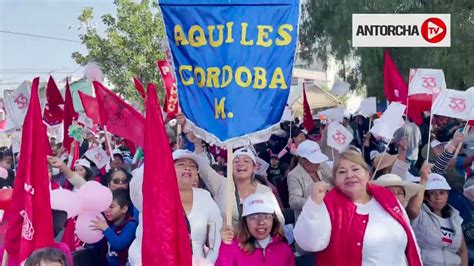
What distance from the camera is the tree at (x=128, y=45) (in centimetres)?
2498

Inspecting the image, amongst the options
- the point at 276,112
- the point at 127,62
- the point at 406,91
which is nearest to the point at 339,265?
the point at 276,112

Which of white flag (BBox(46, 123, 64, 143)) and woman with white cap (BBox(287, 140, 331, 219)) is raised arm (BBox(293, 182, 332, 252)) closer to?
woman with white cap (BBox(287, 140, 331, 219))

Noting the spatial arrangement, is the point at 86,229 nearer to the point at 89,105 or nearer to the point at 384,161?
the point at 384,161

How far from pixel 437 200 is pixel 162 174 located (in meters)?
2.63

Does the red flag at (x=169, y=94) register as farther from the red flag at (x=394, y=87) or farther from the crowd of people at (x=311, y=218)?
the red flag at (x=394, y=87)

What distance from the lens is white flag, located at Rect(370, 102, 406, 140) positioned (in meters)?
7.32

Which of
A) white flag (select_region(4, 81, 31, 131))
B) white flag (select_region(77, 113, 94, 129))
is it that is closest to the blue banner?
white flag (select_region(4, 81, 31, 131))

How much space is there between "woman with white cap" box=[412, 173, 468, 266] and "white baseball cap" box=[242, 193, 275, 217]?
48.5 inches

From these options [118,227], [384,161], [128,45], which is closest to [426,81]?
[384,161]

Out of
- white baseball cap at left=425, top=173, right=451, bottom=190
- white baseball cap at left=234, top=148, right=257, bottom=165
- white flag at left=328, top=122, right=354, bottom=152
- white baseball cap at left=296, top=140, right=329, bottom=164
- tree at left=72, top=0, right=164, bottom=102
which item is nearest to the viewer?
white baseball cap at left=425, top=173, right=451, bottom=190

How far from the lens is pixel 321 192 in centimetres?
414

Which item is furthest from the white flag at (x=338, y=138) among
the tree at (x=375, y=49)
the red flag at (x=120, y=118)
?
the tree at (x=375, y=49)

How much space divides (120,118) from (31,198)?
3.06 meters

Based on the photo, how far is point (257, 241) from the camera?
4668 millimetres
